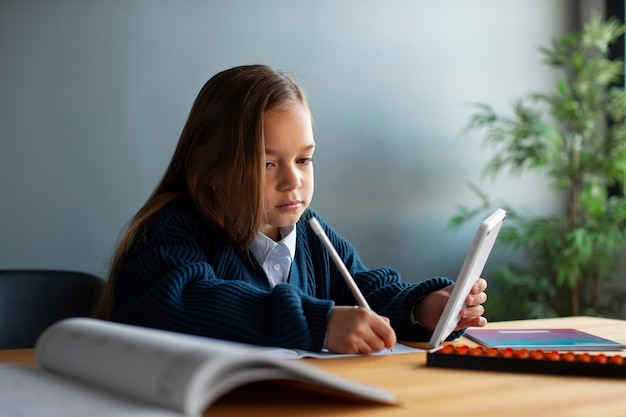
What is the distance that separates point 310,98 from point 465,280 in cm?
184

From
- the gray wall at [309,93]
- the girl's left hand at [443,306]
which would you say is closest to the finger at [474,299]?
the girl's left hand at [443,306]

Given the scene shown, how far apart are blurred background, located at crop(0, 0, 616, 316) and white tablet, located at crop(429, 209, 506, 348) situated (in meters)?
1.28

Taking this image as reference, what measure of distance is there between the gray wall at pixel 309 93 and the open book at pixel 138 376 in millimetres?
1714

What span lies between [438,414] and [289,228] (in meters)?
0.71

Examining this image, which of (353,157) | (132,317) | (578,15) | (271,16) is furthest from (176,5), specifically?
(578,15)

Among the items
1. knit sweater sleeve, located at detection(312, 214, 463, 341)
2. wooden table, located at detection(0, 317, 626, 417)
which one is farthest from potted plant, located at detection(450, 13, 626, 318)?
wooden table, located at detection(0, 317, 626, 417)

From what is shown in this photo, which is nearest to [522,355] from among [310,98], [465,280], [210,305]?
[465,280]

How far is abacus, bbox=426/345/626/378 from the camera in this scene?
0.84 meters

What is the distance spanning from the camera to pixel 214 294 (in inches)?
39.3

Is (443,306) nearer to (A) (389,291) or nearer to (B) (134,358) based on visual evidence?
(A) (389,291)

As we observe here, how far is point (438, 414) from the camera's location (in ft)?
A: 2.16

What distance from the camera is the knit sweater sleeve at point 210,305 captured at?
0.97 metres

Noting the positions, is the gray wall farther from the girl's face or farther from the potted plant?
the girl's face

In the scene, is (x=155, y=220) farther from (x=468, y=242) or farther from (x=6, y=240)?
A: (x=468, y=242)
